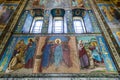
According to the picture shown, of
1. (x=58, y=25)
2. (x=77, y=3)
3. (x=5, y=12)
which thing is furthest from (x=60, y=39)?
(x=77, y=3)

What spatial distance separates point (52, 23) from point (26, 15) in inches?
60.9

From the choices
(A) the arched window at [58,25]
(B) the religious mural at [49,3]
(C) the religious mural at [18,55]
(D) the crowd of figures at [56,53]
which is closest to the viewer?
(C) the religious mural at [18,55]

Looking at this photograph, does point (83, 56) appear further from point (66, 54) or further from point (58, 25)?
point (58, 25)

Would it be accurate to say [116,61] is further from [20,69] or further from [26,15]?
[26,15]

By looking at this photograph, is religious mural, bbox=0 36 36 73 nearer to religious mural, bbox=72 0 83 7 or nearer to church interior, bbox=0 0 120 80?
church interior, bbox=0 0 120 80

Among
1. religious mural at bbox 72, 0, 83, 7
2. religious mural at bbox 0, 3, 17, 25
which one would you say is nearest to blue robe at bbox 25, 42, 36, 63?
religious mural at bbox 0, 3, 17, 25

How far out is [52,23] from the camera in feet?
31.9

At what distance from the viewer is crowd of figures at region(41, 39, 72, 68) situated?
6938 mm

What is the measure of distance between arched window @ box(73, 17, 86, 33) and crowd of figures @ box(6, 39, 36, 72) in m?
2.63

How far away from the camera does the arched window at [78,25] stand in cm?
921

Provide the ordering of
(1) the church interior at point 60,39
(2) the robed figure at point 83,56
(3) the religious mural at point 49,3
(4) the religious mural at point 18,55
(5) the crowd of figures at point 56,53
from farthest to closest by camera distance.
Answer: (3) the religious mural at point 49,3, (5) the crowd of figures at point 56,53, (2) the robed figure at point 83,56, (4) the religious mural at point 18,55, (1) the church interior at point 60,39

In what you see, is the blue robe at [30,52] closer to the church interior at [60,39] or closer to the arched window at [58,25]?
the church interior at [60,39]

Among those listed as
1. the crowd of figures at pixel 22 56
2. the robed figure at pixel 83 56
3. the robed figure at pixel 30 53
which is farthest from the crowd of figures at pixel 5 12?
the robed figure at pixel 83 56

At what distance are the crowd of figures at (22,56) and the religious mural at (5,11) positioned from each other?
1.99 metres
